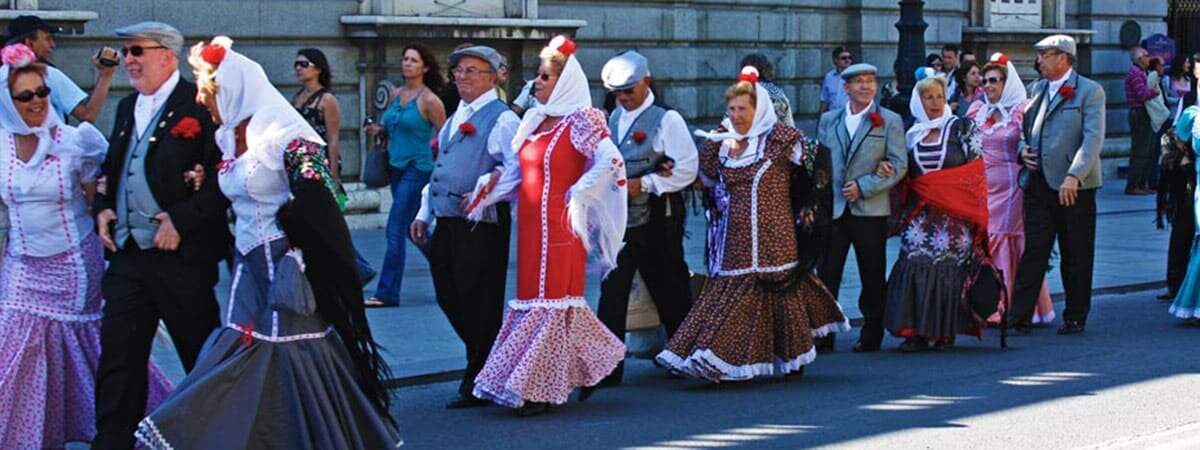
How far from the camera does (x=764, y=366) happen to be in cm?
959

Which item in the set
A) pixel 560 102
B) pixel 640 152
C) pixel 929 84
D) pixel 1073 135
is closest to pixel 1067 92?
pixel 1073 135

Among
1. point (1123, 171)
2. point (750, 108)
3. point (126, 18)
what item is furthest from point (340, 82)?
point (1123, 171)

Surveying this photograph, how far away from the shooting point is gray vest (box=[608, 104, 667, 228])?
31.3 ft

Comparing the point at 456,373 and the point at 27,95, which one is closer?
the point at 27,95

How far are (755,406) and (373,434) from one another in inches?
93.5

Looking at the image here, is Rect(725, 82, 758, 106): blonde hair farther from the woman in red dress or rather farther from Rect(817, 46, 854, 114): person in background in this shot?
Rect(817, 46, 854, 114): person in background

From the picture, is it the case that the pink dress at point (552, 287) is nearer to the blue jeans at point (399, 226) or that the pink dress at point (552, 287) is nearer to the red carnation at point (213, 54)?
the red carnation at point (213, 54)

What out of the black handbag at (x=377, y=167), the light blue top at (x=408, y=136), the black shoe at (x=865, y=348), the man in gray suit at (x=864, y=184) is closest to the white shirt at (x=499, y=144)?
the man in gray suit at (x=864, y=184)

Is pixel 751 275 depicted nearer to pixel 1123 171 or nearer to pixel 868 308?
pixel 868 308

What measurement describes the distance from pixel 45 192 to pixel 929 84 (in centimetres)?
504

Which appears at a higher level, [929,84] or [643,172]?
[929,84]

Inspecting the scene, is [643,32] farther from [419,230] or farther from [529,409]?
[529,409]

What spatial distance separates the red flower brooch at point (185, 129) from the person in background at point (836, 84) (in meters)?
14.6

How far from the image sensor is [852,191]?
10.8 m
